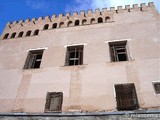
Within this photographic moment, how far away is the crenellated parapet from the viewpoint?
14101mm

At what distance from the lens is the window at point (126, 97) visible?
30.3 feet

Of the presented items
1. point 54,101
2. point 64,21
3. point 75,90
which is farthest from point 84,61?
point 64,21

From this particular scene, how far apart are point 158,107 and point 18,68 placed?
27.0 feet

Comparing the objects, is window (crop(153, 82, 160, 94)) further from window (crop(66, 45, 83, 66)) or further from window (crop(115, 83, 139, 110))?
window (crop(66, 45, 83, 66))

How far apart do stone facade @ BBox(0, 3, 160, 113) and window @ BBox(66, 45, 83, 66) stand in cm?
30

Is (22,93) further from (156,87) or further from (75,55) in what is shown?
(156,87)

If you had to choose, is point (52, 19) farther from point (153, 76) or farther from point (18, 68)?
point (153, 76)

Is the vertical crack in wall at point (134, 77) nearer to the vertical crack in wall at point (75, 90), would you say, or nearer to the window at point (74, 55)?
the vertical crack in wall at point (75, 90)

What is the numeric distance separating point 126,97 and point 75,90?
103 inches

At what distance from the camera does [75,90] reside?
10211 millimetres

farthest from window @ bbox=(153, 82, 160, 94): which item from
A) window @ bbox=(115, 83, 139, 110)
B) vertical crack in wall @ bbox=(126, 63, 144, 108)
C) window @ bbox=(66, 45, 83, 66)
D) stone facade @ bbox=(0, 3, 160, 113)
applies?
window @ bbox=(66, 45, 83, 66)

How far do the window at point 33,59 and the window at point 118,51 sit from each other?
15.2ft

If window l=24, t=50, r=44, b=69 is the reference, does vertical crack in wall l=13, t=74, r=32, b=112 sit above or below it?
below

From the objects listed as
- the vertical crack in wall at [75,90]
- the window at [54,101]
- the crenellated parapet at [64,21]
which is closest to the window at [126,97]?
the vertical crack in wall at [75,90]
